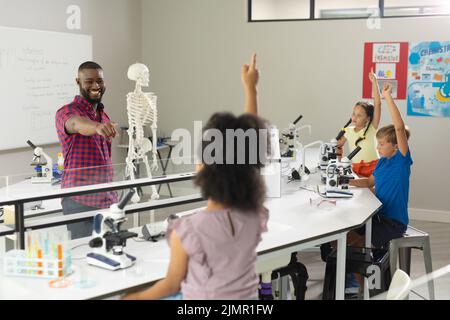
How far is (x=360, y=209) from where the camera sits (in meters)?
3.34

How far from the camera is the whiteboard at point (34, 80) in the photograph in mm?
5102

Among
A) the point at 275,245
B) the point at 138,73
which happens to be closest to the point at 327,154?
the point at 138,73

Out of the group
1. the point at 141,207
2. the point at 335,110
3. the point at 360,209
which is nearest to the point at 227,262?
the point at 141,207

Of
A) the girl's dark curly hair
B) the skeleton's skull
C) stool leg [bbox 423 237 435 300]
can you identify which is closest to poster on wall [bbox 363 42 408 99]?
stool leg [bbox 423 237 435 300]

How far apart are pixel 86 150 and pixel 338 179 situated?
5.55ft

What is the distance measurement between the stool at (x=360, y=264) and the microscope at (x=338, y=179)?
412mm

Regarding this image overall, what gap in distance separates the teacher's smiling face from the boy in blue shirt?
1.74 m

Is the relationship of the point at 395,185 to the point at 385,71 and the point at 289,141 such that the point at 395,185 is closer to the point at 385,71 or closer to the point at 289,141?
the point at 289,141

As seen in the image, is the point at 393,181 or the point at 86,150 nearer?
→ the point at 86,150

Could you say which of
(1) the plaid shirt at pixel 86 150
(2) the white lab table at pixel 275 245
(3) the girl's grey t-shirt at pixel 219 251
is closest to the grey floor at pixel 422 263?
(2) the white lab table at pixel 275 245

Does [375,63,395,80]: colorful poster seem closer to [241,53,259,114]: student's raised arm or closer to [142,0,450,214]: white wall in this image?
[142,0,450,214]: white wall

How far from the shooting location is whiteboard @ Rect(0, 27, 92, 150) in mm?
5102

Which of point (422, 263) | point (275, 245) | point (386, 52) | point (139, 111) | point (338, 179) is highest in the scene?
point (386, 52)

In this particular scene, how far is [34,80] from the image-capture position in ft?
17.7
